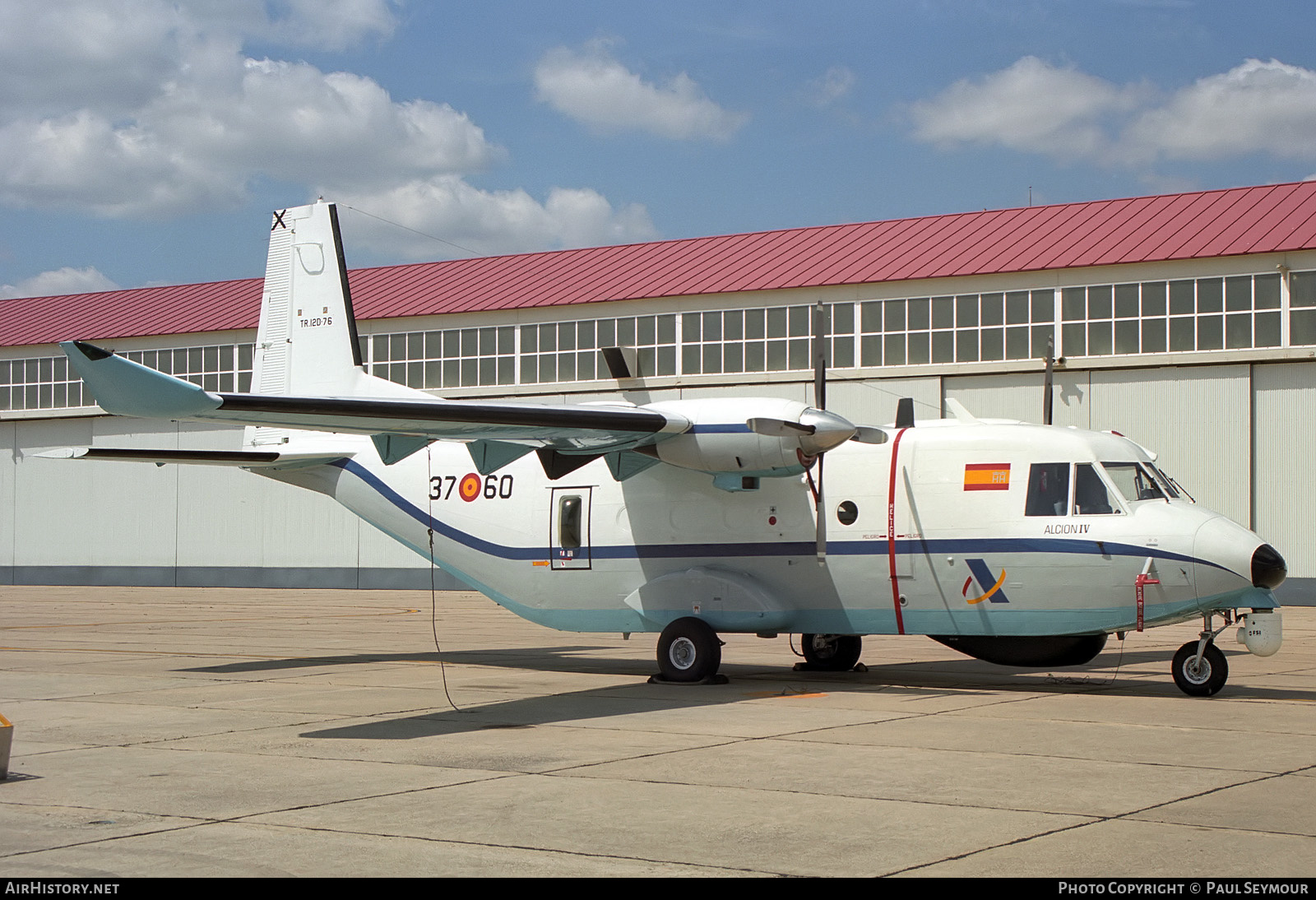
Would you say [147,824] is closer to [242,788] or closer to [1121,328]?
[242,788]

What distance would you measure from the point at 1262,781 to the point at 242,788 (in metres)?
6.98

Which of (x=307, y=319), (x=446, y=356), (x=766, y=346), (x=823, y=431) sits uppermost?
(x=446, y=356)

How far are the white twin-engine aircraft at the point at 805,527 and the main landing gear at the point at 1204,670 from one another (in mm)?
23

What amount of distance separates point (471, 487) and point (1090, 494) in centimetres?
813

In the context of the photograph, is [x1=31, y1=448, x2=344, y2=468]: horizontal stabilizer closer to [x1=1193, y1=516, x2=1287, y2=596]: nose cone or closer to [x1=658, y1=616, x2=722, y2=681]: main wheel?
[x1=658, y1=616, x2=722, y2=681]: main wheel

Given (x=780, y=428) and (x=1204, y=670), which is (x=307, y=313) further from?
(x=1204, y=670)

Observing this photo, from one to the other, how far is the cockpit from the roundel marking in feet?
24.1

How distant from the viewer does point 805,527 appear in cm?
1567

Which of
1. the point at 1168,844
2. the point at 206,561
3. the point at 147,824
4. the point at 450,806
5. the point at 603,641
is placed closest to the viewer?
the point at 1168,844

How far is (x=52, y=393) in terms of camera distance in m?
50.3

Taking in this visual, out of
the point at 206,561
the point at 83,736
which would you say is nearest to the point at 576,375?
the point at 206,561

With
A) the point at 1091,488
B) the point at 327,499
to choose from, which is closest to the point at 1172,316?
the point at 1091,488

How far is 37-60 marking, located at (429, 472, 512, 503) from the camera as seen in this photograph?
17.7m

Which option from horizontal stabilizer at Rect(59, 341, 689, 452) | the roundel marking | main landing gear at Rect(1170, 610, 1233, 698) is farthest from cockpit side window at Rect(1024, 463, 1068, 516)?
the roundel marking
